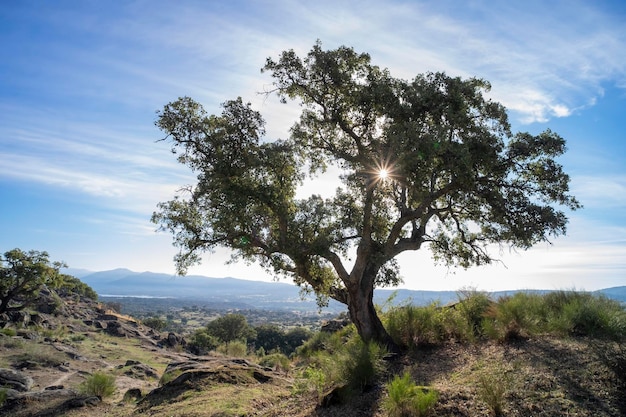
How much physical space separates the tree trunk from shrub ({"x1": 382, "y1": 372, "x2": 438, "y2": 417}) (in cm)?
606

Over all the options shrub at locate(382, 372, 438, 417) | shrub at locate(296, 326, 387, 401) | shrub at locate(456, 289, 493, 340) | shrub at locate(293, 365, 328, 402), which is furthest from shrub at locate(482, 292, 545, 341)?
shrub at locate(293, 365, 328, 402)

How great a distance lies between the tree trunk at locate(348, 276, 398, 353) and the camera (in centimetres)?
1331

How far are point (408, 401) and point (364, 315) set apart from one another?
651 cm

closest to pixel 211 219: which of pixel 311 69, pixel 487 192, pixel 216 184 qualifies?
pixel 216 184

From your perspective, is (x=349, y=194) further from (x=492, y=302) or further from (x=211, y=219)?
(x=492, y=302)

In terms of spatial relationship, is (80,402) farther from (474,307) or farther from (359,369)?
(474,307)

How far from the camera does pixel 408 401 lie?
6.95 m

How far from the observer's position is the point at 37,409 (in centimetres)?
1204

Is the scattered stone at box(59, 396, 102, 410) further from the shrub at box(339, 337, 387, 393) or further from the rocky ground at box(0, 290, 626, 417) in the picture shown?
the shrub at box(339, 337, 387, 393)

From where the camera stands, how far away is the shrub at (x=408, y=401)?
22.0 feet

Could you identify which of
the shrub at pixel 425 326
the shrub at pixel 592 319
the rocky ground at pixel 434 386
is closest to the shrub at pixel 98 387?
the rocky ground at pixel 434 386

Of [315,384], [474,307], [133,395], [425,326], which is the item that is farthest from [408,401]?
[133,395]

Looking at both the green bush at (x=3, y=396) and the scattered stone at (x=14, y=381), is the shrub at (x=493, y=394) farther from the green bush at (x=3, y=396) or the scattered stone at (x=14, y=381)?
the scattered stone at (x=14, y=381)

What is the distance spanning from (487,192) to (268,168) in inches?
290
